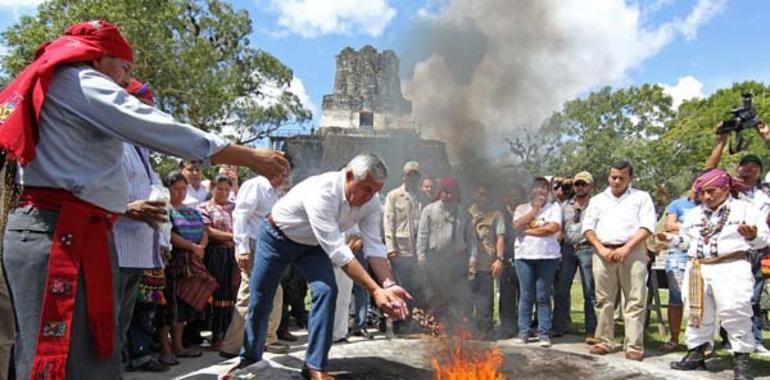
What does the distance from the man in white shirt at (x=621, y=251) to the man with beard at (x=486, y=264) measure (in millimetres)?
1212

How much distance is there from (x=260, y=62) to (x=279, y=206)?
2246cm

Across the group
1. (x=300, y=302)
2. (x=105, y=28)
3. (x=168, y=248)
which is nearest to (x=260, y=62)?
(x=300, y=302)

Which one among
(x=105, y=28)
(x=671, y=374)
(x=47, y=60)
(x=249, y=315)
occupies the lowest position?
(x=671, y=374)

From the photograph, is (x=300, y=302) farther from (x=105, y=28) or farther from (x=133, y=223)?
(x=105, y=28)

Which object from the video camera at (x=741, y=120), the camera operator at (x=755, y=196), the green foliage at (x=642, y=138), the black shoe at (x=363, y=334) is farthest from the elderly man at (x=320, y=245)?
the green foliage at (x=642, y=138)

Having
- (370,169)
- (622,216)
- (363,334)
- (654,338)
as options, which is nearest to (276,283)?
(370,169)

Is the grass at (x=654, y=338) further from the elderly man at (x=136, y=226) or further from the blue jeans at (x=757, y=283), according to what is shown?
the elderly man at (x=136, y=226)

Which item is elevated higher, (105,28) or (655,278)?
(105,28)

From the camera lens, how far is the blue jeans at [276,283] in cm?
453

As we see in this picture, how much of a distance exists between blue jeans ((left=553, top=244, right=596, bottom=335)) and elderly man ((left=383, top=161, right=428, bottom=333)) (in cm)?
176

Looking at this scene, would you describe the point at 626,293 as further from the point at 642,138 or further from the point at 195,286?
the point at 642,138

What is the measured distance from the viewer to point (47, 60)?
231cm

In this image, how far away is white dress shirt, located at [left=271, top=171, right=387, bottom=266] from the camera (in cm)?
411

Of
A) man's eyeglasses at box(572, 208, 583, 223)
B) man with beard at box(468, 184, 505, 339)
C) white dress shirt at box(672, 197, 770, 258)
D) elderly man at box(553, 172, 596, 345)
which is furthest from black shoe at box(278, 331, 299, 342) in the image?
white dress shirt at box(672, 197, 770, 258)
